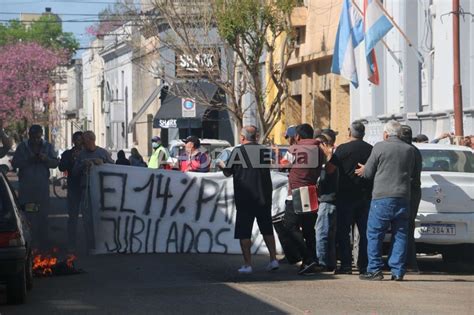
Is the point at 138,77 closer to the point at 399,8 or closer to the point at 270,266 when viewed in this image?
the point at 399,8

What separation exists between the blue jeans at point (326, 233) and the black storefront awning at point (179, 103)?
22.6 metres

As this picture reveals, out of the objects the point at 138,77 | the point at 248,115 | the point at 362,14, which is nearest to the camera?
the point at 362,14

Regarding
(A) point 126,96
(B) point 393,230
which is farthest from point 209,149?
(A) point 126,96

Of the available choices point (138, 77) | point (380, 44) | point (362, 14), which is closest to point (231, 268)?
point (362, 14)

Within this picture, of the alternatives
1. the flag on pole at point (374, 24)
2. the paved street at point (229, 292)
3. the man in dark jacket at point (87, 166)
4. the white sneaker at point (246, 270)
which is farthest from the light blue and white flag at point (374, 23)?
the white sneaker at point (246, 270)

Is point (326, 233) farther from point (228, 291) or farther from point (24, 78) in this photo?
point (24, 78)

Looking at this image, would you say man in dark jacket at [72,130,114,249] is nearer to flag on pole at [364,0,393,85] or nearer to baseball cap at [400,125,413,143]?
baseball cap at [400,125,413,143]

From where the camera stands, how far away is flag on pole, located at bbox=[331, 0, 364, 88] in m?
29.1

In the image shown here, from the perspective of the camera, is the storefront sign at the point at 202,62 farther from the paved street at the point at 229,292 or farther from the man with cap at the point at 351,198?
the man with cap at the point at 351,198

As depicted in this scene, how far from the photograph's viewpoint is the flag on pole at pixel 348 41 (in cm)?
2906

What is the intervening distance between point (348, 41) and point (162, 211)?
13423mm

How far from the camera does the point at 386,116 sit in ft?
102

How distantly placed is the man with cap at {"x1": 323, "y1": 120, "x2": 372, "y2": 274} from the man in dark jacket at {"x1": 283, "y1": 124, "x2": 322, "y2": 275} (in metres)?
0.30

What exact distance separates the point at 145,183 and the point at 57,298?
4.79 m
